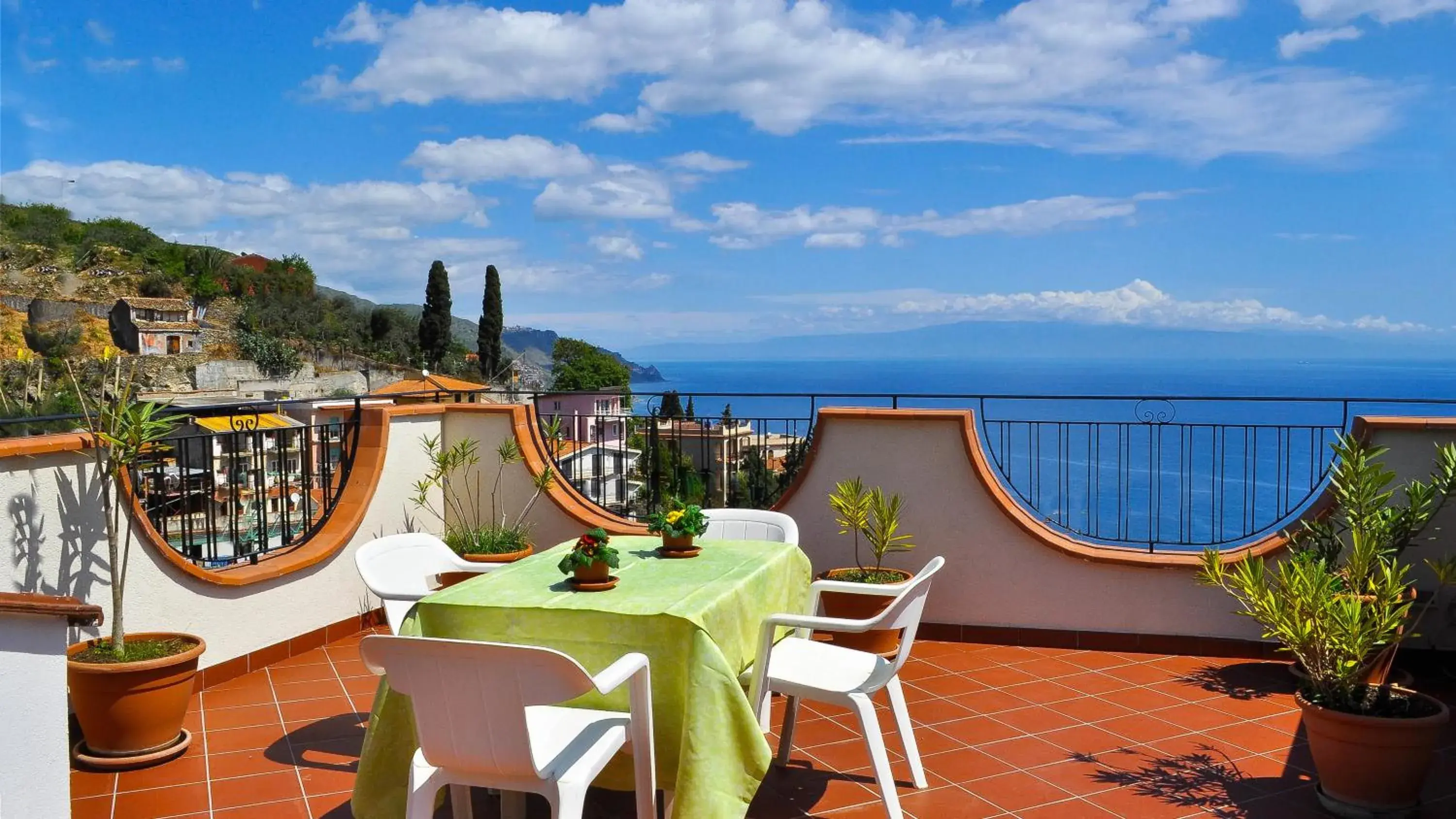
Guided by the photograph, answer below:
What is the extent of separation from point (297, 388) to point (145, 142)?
40.3 m

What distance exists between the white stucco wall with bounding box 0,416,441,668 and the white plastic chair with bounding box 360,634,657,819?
1.92m

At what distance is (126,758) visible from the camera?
3.56 m

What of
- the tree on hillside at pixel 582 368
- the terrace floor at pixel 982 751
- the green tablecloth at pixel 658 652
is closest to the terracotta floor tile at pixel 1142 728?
the terrace floor at pixel 982 751

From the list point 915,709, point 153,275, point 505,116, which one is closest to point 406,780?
point 915,709

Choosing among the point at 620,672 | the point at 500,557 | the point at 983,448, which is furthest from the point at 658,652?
the point at 983,448

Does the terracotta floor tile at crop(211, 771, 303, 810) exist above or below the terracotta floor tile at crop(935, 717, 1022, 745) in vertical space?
below

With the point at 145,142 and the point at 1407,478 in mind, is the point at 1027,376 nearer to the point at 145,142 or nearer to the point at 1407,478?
the point at 145,142

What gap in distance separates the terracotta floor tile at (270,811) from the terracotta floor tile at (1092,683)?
9.92ft

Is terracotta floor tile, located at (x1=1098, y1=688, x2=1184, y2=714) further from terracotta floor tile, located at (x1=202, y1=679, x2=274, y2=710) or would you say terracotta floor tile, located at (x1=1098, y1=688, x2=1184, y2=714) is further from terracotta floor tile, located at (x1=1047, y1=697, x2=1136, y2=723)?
terracotta floor tile, located at (x1=202, y1=679, x2=274, y2=710)

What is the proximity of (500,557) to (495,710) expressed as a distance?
3.22 metres

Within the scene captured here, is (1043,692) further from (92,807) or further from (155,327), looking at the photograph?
(155,327)

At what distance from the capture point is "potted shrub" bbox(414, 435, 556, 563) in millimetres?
5703

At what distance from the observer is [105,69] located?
229 feet

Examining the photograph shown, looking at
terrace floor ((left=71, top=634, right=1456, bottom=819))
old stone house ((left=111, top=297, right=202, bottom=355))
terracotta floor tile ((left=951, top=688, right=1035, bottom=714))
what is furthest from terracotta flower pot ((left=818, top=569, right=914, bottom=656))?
old stone house ((left=111, top=297, right=202, bottom=355))
